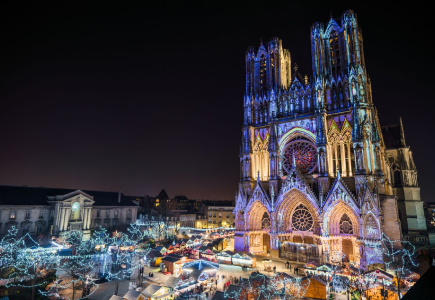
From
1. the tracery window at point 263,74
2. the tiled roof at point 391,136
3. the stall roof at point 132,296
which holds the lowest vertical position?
the stall roof at point 132,296

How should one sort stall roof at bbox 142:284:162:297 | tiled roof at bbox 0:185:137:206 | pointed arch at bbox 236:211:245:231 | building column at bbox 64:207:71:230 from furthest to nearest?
building column at bbox 64:207:71:230
tiled roof at bbox 0:185:137:206
pointed arch at bbox 236:211:245:231
stall roof at bbox 142:284:162:297

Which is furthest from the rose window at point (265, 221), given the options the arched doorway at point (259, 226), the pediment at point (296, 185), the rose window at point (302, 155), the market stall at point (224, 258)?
the market stall at point (224, 258)

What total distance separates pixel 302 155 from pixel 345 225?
12.2 metres

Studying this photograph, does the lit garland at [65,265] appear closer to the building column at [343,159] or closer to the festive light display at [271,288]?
the festive light display at [271,288]

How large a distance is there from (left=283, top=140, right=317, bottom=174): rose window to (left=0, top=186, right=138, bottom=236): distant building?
4265 centimetres

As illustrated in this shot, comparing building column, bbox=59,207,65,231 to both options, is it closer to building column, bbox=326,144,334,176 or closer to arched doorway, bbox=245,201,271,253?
arched doorway, bbox=245,201,271,253

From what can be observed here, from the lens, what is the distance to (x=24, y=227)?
152 ft

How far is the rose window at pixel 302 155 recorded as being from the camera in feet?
132

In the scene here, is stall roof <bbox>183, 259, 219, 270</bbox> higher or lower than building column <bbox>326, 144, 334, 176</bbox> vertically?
lower

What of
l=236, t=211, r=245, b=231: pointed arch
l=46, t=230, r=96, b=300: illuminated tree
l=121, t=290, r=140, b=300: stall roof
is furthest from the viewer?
l=236, t=211, r=245, b=231: pointed arch

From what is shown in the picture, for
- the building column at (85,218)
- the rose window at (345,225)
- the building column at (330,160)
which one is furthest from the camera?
the building column at (85,218)

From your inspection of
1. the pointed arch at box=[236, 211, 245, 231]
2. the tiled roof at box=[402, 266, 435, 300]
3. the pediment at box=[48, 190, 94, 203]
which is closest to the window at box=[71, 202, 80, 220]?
the pediment at box=[48, 190, 94, 203]

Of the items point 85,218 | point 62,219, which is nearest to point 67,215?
point 62,219

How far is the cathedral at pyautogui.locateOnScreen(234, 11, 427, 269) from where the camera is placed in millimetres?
32625
